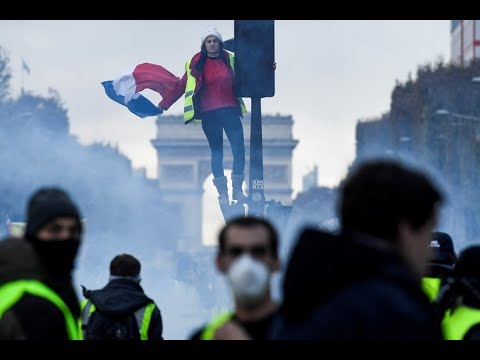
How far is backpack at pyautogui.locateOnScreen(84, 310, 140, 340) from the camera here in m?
7.25

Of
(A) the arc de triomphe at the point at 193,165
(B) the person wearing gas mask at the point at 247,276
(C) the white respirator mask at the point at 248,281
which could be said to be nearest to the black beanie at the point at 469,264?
(B) the person wearing gas mask at the point at 247,276

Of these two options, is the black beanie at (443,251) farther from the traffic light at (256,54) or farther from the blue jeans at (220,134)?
the blue jeans at (220,134)

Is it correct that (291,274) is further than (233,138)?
No

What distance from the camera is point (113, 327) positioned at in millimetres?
7281

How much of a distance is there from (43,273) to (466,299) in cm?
150

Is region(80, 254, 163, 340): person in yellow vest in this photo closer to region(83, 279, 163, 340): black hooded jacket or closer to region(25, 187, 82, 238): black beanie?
region(83, 279, 163, 340): black hooded jacket

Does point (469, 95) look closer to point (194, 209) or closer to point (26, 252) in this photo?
point (194, 209)

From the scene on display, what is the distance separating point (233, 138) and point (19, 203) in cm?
2521

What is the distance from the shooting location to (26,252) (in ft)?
14.5

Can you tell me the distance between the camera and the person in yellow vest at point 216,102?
53.1ft

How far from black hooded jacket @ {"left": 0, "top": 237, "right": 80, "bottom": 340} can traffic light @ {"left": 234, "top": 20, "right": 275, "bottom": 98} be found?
9.26 m

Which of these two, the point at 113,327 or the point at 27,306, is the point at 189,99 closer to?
the point at 113,327

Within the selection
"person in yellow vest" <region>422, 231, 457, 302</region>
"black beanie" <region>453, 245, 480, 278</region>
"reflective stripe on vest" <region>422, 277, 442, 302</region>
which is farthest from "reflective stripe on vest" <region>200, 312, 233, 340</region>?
"person in yellow vest" <region>422, 231, 457, 302</region>
